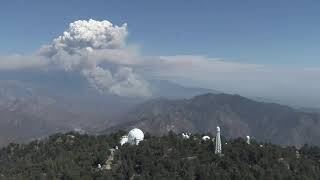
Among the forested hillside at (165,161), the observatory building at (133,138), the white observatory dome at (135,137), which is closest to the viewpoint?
the forested hillside at (165,161)

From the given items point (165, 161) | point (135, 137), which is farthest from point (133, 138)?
point (165, 161)

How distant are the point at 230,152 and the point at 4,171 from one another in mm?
60378

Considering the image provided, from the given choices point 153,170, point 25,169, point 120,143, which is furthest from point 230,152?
point 25,169

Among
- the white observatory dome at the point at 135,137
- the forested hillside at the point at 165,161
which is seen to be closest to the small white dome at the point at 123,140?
the white observatory dome at the point at 135,137

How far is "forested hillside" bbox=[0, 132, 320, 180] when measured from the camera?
4877 inches

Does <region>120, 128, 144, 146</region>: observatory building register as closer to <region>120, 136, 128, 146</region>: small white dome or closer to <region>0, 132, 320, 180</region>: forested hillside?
<region>120, 136, 128, 146</region>: small white dome

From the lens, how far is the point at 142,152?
13988 centimetres

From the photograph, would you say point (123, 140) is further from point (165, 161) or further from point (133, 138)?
point (165, 161)

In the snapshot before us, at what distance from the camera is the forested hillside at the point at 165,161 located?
124m

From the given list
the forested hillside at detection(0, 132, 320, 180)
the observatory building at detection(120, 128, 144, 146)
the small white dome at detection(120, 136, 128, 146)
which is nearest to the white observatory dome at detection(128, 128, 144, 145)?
the observatory building at detection(120, 128, 144, 146)

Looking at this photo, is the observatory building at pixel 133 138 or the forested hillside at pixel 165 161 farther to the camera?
the observatory building at pixel 133 138

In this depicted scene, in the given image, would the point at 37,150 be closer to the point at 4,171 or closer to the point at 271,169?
the point at 4,171

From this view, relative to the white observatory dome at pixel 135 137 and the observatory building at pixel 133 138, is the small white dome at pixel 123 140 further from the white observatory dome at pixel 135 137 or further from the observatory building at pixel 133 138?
the white observatory dome at pixel 135 137

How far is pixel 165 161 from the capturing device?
131500 millimetres
